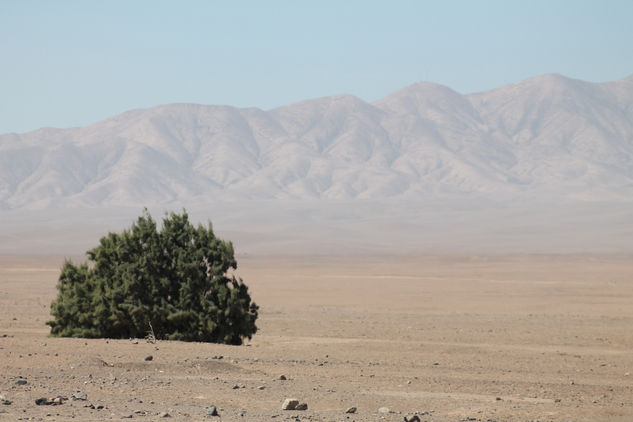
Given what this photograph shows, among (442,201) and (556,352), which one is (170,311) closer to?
(556,352)

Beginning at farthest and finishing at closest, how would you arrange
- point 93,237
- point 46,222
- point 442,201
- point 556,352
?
point 442,201 < point 46,222 < point 93,237 < point 556,352

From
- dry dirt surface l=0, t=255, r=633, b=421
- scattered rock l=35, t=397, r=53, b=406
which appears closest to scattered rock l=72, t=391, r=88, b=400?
dry dirt surface l=0, t=255, r=633, b=421

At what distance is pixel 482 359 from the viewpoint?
59.2 ft

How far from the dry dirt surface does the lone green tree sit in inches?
37.7

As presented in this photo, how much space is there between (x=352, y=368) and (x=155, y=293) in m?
5.14

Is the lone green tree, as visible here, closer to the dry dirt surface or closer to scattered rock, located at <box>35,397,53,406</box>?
the dry dirt surface

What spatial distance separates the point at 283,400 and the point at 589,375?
22.0 feet

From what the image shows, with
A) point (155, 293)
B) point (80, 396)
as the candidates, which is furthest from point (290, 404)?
point (155, 293)

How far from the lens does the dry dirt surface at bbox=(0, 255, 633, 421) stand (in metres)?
11.3

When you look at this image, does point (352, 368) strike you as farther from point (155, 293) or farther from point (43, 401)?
point (43, 401)

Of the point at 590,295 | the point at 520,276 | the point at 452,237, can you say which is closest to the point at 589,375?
the point at 590,295

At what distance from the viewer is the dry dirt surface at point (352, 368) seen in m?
11.3

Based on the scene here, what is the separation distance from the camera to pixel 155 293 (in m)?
19.0

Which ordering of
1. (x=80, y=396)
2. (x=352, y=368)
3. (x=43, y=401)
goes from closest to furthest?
1. (x=43, y=401)
2. (x=80, y=396)
3. (x=352, y=368)
